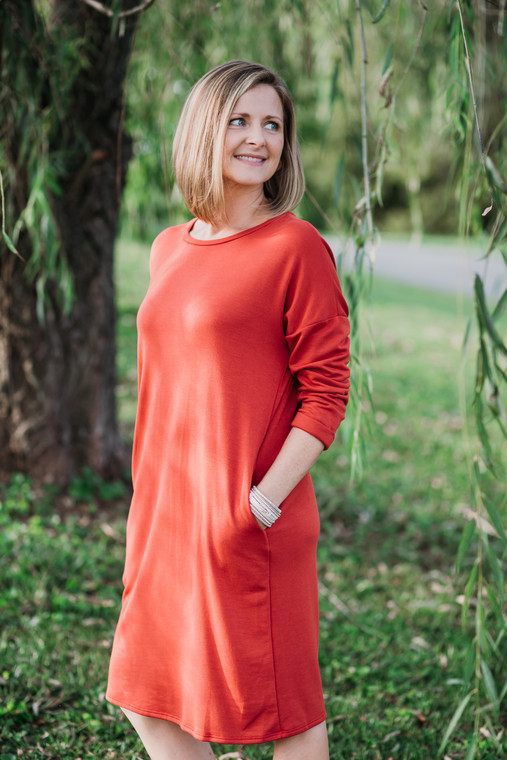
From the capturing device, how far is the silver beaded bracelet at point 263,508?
160 centimetres

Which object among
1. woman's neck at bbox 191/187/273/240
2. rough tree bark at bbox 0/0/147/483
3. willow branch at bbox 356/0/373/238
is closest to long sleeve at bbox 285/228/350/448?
woman's neck at bbox 191/187/273/240

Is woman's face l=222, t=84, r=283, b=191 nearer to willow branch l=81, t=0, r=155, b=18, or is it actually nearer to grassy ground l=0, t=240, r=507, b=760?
grassy ground l=0, t=240, r=507, b=760

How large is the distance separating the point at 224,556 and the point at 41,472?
247cm

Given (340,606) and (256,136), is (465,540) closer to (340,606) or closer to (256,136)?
(256,136)

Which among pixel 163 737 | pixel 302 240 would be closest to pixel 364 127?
pixel 302 240

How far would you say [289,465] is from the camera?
162 cm

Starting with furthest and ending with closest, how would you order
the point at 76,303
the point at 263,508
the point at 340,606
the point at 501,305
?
the point at 76,303 < the point at 340,606 < the point at 501,305 < the point at 263,508

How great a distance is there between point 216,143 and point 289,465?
74 centimetres

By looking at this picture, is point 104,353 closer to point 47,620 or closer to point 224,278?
point 47,620

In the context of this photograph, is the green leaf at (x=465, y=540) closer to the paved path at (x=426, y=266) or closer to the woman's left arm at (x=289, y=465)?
the woman's left arm at (x=289, y=465)

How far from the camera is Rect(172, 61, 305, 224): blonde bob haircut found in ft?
5.52

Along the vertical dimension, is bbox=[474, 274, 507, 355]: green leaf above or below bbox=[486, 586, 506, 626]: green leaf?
above

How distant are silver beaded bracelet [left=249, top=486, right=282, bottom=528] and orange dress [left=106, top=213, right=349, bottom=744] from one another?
3 centimetres

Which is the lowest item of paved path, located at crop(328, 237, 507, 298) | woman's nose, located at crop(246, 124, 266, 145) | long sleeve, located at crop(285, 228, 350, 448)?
paved path, located at crop(328, 237, 507, 298)
